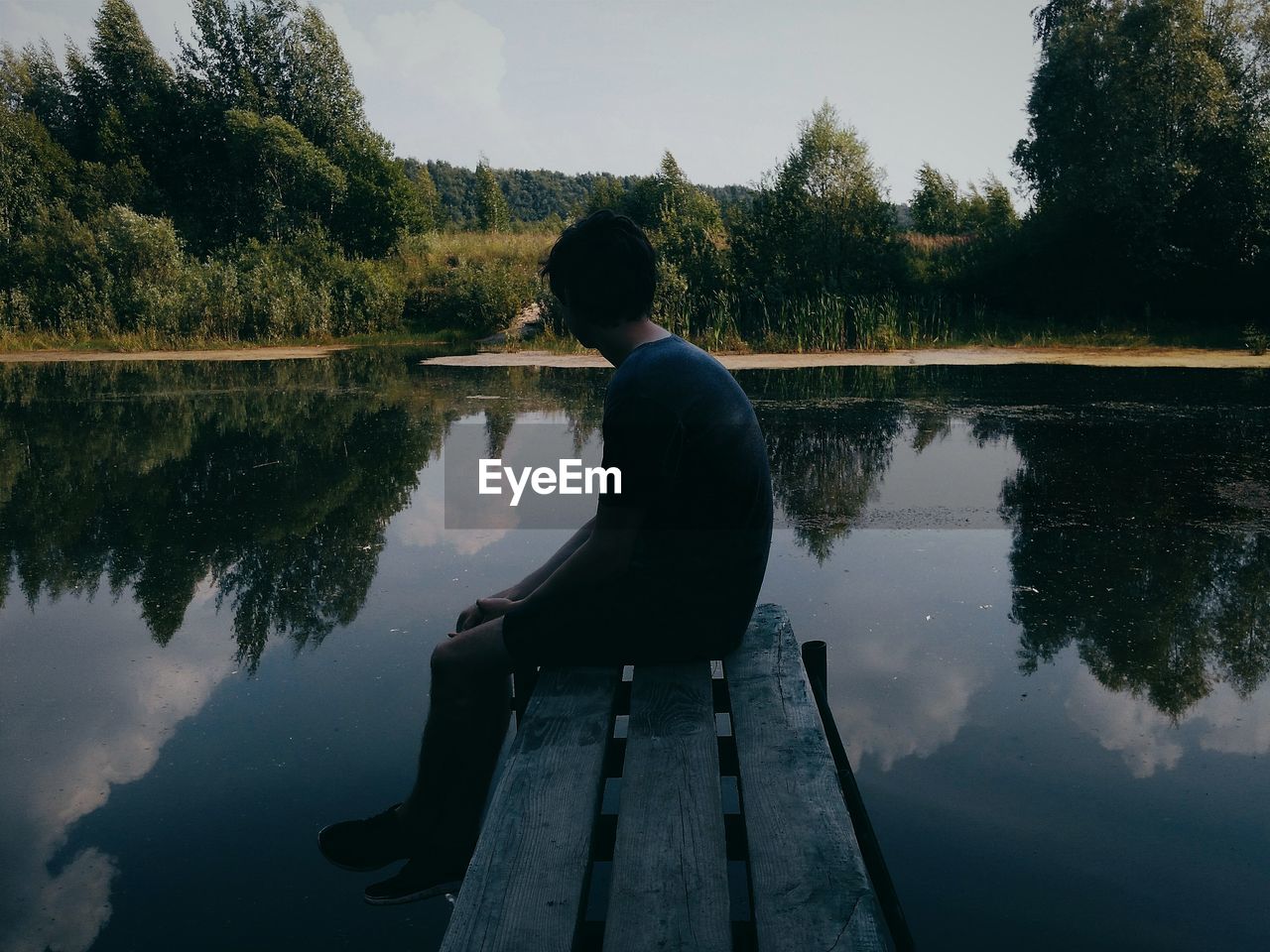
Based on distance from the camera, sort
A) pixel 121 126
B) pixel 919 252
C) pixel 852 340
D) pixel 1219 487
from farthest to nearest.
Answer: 1. pixel 121 126
2. pixel 919 252
3. pixel 852 340
4. pixel 1219 487

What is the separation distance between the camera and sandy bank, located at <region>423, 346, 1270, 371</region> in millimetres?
18547

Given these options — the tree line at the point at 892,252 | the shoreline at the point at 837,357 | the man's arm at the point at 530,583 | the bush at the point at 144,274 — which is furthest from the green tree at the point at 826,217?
the man's arm at the point at 530,583

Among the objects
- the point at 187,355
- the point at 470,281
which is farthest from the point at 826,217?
the point at 187,355

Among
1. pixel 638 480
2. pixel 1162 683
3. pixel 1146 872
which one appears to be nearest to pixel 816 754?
pixel 638 480

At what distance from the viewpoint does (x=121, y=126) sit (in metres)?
42.8

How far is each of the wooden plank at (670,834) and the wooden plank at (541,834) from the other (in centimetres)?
7

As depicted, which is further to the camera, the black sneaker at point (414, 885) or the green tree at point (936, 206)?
the green tree at point (936, 206)

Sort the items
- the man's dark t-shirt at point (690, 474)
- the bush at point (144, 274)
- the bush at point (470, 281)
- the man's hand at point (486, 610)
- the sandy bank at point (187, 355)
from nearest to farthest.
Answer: the man's dark t-shirt at point (690, 474)
the man's hand at point (486, 610)
the sandy bank at point (187, 355)
the bush at point (144, 274)
the bush at point (470, 281)

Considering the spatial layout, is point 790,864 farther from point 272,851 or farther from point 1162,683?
point 1162,683

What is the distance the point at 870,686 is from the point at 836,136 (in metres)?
22.6

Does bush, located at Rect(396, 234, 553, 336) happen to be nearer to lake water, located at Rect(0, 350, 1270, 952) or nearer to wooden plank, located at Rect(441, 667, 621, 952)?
lake water, located at Rect(0, 350, 1270, 952)

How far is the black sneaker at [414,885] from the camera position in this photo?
2.55 metres

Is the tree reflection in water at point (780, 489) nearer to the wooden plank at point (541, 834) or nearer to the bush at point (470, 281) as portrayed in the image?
the wooden plank at point (541, 834)

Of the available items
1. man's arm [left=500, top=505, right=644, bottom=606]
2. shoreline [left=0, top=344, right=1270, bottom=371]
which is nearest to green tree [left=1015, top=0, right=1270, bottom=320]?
shoreline [left=0, top=344, right=1270, bottom=371]
